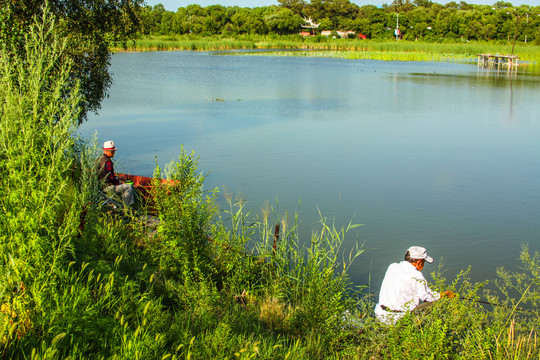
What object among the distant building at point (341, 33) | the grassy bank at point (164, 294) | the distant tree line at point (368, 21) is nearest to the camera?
the grassy bank at point (164, 294)

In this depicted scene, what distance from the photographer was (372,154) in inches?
532

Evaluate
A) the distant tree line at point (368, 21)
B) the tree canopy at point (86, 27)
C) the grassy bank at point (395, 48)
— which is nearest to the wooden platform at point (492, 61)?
the grassy bank at point (395, 48)

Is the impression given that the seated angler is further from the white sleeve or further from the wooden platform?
the wooden platform

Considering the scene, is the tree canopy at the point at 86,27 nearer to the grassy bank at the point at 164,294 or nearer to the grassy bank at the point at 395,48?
the grassy bank at the point at 164,294

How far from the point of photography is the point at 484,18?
90875 millimetres

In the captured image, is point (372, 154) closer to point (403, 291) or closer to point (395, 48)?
point (403, 291)

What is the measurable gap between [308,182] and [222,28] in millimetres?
97959

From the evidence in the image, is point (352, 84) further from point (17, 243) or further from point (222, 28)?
point (222, 28)

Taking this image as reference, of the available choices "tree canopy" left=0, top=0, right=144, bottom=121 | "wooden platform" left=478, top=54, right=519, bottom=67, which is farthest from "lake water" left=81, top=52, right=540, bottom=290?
"wooden platform" left=478, top=54, right=519, bottom=67

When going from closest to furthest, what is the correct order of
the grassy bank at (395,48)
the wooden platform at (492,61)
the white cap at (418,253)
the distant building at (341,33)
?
the white cap at (418,253)
the wooden platform at (492,61)
the grassy bank at (395,48)
the distant building at (341,33)

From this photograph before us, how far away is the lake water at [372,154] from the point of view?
8.27 m

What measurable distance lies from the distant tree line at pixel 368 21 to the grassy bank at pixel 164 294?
65.4 m

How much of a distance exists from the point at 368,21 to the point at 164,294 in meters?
120

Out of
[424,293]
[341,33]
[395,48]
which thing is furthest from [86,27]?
[341,33]
